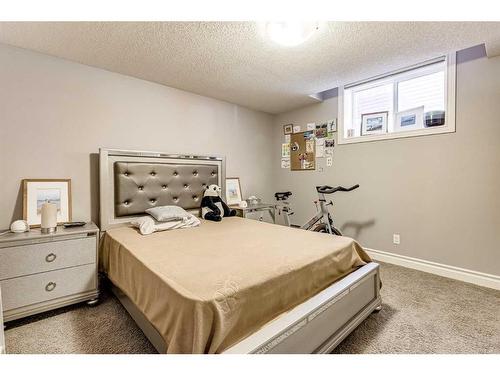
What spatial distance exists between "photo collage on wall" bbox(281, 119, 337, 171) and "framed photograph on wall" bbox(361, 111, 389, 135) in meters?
0.38

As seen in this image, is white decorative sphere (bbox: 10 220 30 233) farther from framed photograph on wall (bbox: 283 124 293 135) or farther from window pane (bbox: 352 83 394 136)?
window pane (bbox: 352 83 394 136)

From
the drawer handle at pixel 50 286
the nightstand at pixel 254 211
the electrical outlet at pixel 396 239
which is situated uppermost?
the nightstand at pixel 254 211

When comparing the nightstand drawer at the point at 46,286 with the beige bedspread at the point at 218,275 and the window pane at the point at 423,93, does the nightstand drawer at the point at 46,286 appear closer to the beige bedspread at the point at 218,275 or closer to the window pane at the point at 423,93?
the beige bedspread at the point at 218,275

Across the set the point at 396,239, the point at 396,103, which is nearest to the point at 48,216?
the point at 396,239

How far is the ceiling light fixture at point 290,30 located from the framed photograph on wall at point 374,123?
1784mm

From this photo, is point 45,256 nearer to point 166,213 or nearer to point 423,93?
point 166,213

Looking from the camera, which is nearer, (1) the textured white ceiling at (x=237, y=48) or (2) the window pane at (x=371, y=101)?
(1) the textured white ceiling at (x=237, y=48)

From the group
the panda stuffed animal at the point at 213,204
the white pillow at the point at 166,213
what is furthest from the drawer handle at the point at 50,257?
the panda stuffed animal at the point at 213,204

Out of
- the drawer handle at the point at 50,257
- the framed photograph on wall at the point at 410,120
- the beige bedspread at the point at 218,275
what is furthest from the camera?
the framed photograph on wall at the point at 410,120

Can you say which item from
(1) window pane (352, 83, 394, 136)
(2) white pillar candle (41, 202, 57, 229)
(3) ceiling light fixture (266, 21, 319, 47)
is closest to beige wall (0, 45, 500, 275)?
(1) window pane (352, 83, 394, 136)

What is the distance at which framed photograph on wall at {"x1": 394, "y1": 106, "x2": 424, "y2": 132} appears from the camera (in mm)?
2787

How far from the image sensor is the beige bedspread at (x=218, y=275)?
102 centimetres
